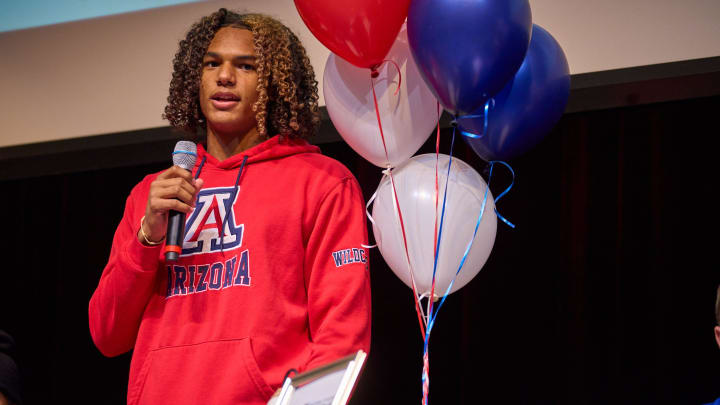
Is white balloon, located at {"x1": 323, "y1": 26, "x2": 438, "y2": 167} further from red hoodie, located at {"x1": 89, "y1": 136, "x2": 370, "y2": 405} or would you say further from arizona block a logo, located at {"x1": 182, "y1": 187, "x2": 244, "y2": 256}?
arizona block a logo, located at {"x1": 182, "y1": 187, "x2": 244, "y2": 256}

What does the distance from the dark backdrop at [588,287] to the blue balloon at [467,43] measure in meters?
1.27

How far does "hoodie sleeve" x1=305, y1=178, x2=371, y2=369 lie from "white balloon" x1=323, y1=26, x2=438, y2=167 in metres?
0.11

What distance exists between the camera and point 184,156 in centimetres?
146

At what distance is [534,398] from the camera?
100 inches

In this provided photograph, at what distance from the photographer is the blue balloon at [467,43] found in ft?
4.64

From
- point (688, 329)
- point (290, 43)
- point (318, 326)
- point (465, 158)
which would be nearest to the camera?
point (318, 326)

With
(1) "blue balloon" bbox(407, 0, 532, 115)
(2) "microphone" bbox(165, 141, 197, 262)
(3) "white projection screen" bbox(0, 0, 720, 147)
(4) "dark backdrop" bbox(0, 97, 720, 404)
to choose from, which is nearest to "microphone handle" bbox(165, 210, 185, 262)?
(2) "microphone" bbox(165, 141, 197, 262)

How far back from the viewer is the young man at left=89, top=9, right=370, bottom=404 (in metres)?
1.44

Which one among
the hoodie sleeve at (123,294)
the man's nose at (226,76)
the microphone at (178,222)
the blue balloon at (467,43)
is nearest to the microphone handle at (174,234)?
the microphone at (178,222)

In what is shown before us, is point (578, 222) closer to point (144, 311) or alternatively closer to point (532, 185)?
point (532, 185)

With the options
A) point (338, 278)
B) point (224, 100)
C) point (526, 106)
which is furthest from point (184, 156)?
point (526, 106)

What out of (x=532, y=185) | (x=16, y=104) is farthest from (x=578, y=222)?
(x=16, y=104)

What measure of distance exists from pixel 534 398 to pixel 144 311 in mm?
1470

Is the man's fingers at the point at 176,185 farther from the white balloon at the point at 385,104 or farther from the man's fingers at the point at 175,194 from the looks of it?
the white balloon at the point at 385,104
